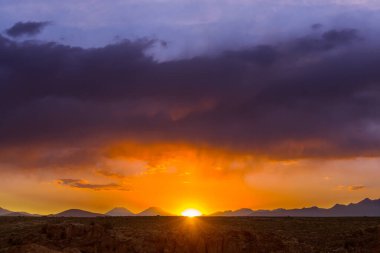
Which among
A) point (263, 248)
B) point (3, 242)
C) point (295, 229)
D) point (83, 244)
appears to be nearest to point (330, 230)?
point (295, 229)

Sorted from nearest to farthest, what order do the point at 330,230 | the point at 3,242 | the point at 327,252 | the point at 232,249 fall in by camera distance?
the point at 232,249, the point at 327,252, the point at 3,242, the point at 330,230

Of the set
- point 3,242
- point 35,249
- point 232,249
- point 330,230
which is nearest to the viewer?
point 35,249

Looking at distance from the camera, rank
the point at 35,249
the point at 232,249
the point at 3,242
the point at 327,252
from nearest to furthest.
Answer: the point at 35,249 → the point at 232,249 → the point at 327,252 → the point at 3,242

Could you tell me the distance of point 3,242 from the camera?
6956 centimetres

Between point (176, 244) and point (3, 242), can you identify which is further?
point (3, 242)

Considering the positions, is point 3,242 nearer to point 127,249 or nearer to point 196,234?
point 127,249

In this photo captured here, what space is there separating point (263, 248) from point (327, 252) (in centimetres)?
929

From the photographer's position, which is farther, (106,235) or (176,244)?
(106,235)

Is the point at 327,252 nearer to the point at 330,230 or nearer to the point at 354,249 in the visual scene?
the point at 354,249

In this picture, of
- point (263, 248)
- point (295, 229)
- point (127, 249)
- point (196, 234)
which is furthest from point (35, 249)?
point (295, 229)

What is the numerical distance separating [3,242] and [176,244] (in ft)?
95.2

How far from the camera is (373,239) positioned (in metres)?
56.1

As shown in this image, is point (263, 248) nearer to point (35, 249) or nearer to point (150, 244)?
point (150, 244)

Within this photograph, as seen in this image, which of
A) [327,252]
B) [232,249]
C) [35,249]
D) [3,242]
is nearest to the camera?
[35,249]
